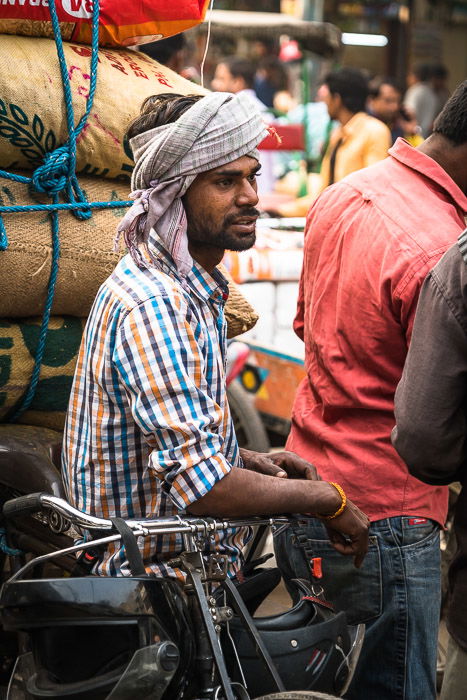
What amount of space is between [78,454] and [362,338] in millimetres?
767

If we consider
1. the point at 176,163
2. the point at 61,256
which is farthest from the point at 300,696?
the point at 61,256

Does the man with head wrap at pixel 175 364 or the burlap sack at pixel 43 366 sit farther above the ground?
the man with head wrap at pixel 175 364

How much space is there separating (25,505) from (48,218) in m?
1.12

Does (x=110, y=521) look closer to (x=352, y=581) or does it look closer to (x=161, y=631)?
(x=161, y=631)

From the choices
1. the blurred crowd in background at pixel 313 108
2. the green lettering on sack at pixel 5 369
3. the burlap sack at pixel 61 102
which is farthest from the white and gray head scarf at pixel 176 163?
the blurred crowd in background at pixel 313 108

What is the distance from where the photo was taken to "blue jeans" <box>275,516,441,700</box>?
8.04 ft

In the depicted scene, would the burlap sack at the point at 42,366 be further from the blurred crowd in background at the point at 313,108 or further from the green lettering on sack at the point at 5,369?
the blurred crowd in background at the point at 313,108

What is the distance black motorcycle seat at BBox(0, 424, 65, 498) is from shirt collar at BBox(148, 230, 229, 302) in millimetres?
686

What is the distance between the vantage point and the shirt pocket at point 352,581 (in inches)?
97.1

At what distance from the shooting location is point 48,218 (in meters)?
2.86

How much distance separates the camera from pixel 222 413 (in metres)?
2.13

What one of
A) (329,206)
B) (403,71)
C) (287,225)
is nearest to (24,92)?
(329,206)

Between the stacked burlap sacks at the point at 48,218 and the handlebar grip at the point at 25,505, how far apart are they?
0.86m

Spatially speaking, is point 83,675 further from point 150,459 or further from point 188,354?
point 188,354
